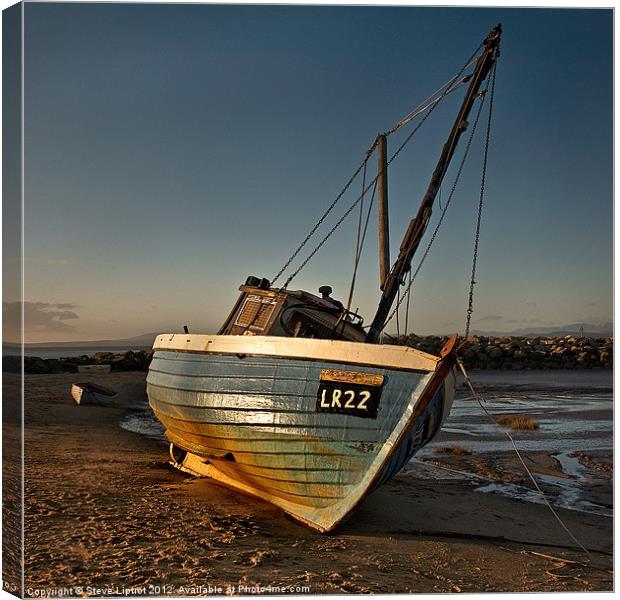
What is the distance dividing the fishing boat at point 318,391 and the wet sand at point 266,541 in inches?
21.9

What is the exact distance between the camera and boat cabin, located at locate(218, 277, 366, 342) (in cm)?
930

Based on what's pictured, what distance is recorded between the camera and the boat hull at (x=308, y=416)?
23.2ft

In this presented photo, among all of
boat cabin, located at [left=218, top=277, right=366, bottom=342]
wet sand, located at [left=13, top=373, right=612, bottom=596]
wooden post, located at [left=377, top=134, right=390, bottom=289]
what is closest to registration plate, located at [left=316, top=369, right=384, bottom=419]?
wet sand, located at [left=13, top=373, right=612, bottom=596]

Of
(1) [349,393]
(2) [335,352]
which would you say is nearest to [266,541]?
(1) [349,393]

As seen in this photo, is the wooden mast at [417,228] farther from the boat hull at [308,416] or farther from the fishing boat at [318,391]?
the boat hull at [308,416]

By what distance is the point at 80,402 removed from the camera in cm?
1780

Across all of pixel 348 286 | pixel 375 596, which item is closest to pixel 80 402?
pixel 348 286

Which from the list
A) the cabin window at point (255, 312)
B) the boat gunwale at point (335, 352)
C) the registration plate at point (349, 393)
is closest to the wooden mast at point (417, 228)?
the cabin window at point (255, 312)

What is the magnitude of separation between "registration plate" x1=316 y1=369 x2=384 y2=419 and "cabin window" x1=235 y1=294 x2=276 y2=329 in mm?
2258

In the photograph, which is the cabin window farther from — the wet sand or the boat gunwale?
the wet sand

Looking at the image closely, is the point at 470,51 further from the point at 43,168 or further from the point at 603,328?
the point at 43,168

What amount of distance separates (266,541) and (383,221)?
4245mm

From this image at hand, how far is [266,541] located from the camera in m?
7.40

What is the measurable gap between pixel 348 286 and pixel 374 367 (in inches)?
112
